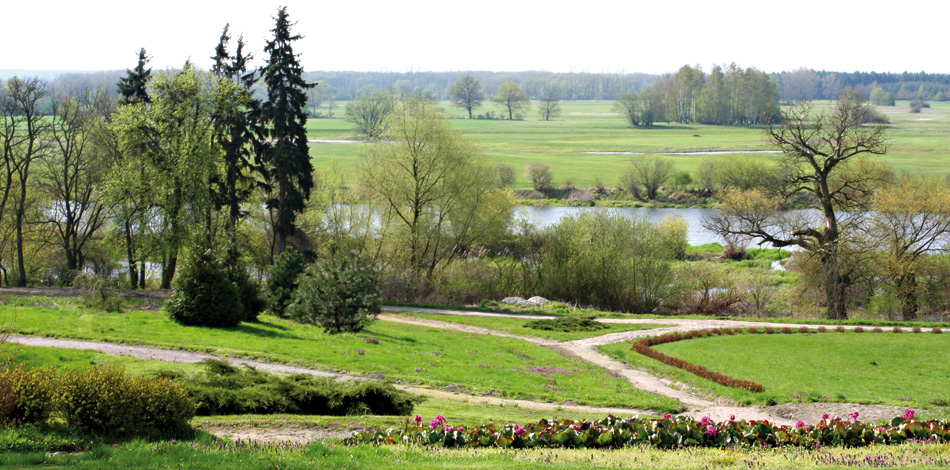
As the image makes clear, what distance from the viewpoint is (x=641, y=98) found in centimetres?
18550

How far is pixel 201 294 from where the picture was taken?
75.9 feet

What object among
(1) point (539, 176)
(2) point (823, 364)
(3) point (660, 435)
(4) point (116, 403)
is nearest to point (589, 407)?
(3) point (660, 435)

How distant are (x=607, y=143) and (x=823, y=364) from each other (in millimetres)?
130703

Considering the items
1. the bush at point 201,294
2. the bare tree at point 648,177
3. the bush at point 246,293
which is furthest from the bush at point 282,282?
the bare tree at point 648,177

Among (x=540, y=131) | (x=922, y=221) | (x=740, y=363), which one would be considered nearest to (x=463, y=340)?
(x=740, y=363)

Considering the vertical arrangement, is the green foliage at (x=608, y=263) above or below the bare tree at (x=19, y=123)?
below

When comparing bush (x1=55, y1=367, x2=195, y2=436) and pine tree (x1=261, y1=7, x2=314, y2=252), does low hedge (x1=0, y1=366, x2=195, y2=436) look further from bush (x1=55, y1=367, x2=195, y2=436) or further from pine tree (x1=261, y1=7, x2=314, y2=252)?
pine tree (x1=261, y1=7, x2=314, y2=252)

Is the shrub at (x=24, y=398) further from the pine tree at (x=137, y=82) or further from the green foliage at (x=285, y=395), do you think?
the pine tree at (x=137, y=82)

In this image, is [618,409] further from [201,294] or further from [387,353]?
[201,294]

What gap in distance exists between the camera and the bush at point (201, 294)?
76.0ft

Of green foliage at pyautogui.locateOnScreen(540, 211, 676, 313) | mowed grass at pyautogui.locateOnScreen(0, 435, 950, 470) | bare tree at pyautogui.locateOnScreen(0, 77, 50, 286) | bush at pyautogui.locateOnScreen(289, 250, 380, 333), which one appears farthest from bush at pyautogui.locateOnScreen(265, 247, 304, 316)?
bare tree at pyautogui.locateOnScreen(0, 77, 50, 286)

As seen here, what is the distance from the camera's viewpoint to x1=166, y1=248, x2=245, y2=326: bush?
2316cm

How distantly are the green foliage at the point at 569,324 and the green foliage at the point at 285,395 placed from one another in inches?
719

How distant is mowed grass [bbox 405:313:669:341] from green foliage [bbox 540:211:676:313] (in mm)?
12220
